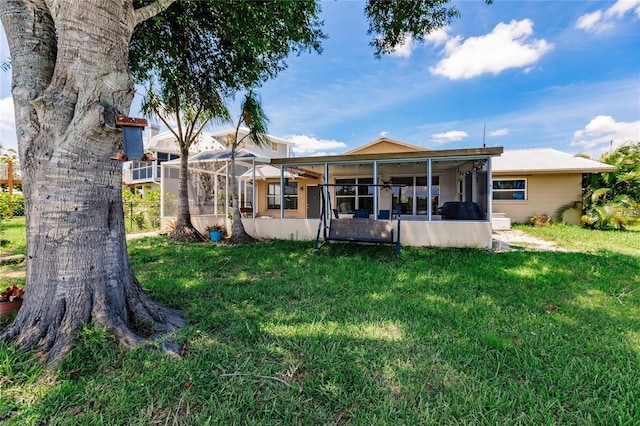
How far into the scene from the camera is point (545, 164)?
12.4 metres

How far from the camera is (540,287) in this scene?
414 centimetres

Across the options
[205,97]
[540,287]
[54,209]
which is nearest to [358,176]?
[205,97]

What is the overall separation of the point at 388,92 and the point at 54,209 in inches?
584

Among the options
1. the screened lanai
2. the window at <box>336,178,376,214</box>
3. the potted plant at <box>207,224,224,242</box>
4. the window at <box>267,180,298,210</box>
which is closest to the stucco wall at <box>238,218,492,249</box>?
the potted plant at <box>207,224,224,242</box>

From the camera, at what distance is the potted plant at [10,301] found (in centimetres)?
262

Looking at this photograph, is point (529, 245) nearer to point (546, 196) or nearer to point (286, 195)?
point (546, 196)

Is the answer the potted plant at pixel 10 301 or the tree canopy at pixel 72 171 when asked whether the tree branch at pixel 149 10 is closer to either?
the tree canopy at pixel 72 171

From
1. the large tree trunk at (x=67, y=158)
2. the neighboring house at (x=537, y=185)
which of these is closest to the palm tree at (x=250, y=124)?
the large tree trunk at (x=67, y=158)

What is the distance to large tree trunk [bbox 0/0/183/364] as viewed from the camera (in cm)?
223

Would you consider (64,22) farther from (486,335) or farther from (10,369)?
(486,335)

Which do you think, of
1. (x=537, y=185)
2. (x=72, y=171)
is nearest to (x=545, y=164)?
(x=537, y=185)

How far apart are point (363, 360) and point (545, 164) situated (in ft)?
47.5

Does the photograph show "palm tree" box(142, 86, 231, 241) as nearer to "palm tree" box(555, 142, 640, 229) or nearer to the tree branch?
the tree branch

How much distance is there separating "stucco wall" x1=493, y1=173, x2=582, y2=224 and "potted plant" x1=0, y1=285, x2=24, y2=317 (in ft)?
49.9
